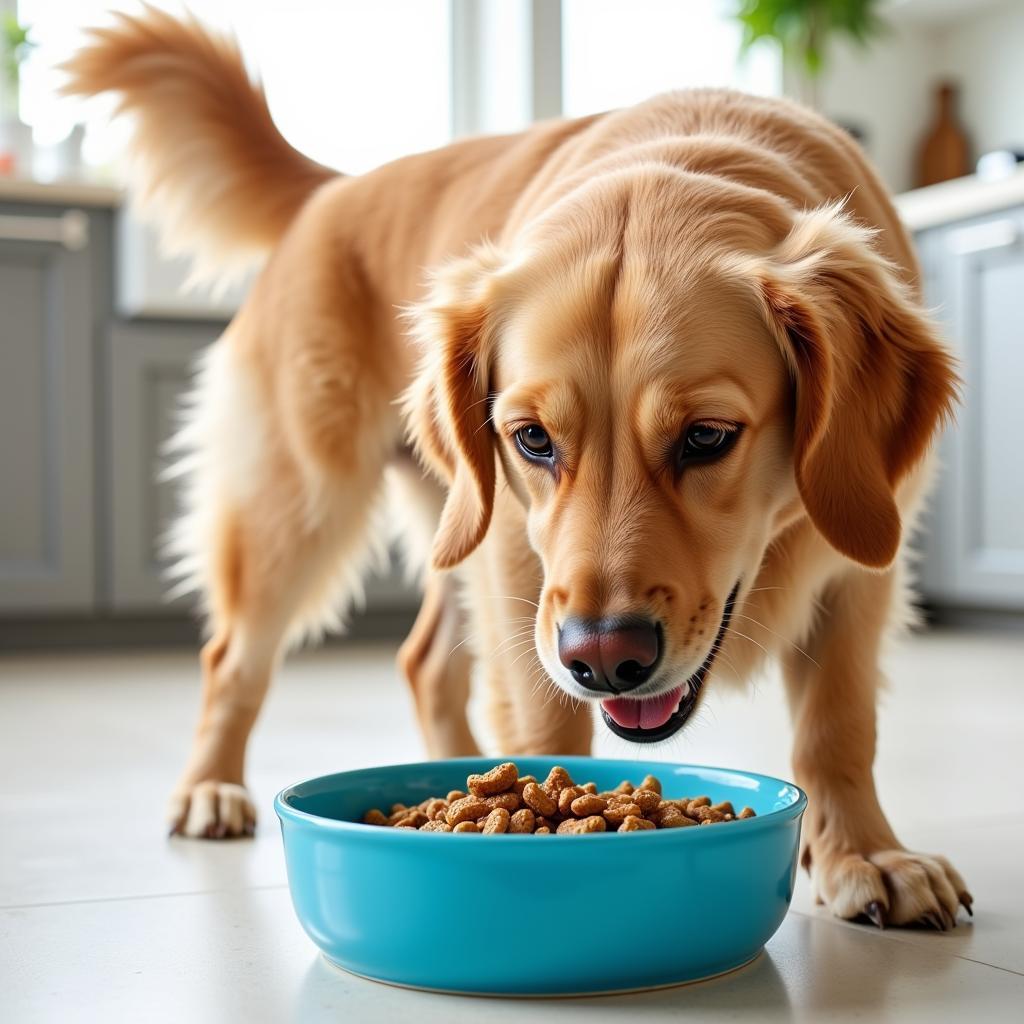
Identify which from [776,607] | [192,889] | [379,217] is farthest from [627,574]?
[379,217]

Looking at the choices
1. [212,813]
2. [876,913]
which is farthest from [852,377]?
[212,813]

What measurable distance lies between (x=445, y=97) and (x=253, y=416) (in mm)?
3653

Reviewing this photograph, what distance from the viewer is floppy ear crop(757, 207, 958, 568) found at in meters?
1.46

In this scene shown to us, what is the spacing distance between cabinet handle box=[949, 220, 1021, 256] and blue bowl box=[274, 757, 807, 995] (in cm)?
362

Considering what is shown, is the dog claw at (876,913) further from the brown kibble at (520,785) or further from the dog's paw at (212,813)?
the dog's paw at (212,813)

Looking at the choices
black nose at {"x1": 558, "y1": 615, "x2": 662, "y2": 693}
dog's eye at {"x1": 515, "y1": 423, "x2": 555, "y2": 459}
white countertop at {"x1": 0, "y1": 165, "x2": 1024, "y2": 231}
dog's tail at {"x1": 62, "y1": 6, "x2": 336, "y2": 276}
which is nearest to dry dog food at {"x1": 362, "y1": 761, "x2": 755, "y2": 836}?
black nose at {"x1": 558, "y1": 615, "x2": 662, "y2": 693}

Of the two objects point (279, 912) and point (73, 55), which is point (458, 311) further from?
point (73, 55)

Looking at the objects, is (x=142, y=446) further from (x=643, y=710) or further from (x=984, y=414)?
(x=643, y=710)

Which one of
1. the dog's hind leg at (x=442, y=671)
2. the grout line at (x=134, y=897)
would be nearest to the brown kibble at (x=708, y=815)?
the grout line at (x=134, y=897)

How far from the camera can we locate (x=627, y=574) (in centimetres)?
131

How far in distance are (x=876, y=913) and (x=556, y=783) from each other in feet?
1.26

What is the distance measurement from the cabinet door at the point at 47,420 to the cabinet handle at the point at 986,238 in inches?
111

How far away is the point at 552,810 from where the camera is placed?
1.37m

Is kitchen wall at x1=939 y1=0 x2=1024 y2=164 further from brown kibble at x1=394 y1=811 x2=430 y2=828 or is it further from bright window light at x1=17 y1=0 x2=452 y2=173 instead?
brown kibble at x1=394 y1=811 x2=430 y2=828
